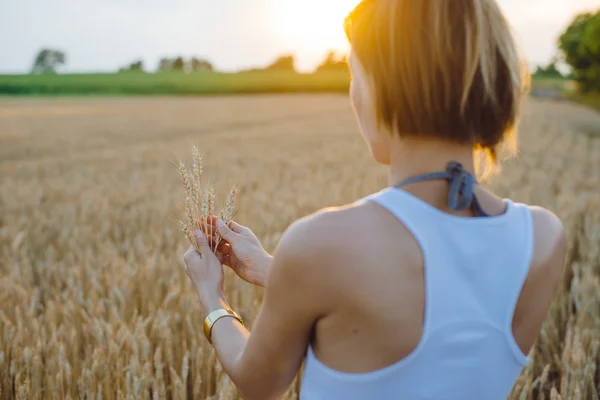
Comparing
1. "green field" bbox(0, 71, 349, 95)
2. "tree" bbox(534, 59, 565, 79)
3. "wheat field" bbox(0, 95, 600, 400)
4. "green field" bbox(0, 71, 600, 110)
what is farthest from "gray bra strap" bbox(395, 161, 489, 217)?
"tree" bbox(534, 59, 565, 79)

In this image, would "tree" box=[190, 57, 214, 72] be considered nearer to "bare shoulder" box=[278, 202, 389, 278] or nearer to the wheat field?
the wheat field

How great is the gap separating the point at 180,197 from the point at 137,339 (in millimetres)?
2883

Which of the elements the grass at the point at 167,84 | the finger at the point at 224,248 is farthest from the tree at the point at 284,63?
the finger at the point at 224,248

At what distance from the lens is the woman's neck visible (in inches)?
37.6

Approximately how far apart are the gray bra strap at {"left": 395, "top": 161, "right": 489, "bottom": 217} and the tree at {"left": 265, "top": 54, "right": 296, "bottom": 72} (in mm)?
79519

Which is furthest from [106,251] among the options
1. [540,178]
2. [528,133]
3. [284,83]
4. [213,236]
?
[284,83]

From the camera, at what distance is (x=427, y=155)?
96 cm

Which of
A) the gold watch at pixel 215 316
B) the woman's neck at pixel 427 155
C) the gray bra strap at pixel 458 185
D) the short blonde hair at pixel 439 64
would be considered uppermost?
the short blonde hair at pixel 439 64

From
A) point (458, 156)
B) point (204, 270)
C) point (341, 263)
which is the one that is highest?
point (458, 156)

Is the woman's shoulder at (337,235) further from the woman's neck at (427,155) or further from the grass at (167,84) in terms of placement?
the grass at (167,84)

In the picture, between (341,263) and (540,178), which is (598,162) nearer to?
(540,178)

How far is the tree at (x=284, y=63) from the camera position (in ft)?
261

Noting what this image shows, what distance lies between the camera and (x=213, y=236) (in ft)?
4.37

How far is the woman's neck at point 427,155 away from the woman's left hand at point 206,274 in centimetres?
47
